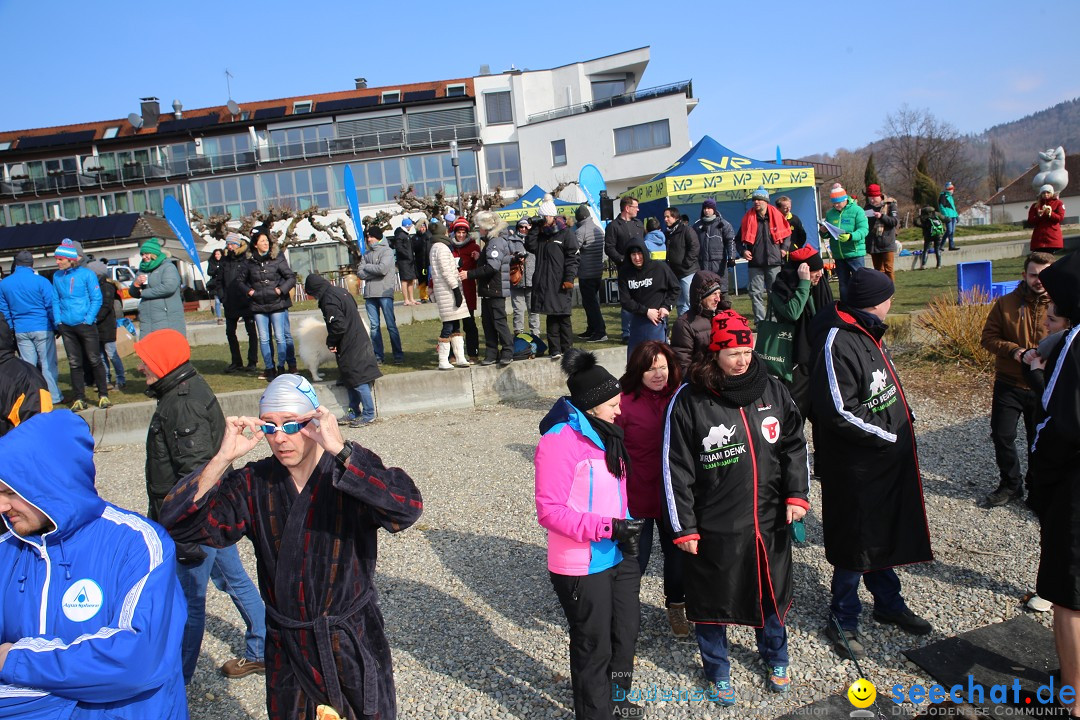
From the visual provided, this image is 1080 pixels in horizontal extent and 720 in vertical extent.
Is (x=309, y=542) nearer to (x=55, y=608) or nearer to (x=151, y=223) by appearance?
(x=55, y=608)

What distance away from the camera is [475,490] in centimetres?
680

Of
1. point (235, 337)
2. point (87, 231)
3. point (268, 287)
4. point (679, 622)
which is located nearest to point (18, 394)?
point (679, 622)

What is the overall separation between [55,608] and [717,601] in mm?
2673

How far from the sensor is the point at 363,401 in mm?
9453

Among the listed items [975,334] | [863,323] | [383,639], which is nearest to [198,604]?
[383,639]

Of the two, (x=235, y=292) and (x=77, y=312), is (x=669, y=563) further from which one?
(x=77, y=312)

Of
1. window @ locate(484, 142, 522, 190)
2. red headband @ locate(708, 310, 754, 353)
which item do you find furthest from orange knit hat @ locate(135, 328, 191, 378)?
window @ locate(484, 142, 522, 190)

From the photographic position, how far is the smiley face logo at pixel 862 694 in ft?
11.0

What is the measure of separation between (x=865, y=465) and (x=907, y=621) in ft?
3.05

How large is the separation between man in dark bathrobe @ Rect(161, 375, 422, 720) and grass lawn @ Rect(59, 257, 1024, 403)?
26.3 ft

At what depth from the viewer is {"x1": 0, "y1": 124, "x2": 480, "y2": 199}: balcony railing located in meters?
46.7

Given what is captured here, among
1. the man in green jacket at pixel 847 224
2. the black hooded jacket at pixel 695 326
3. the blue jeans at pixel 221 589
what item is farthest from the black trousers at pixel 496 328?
the blue jeans at pixel 221 589

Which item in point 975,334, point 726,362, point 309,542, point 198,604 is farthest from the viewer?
point 975,334

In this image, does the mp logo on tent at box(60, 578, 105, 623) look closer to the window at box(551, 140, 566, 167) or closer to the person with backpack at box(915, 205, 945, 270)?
the person with backpack at box(915, 205, 945, 270)
